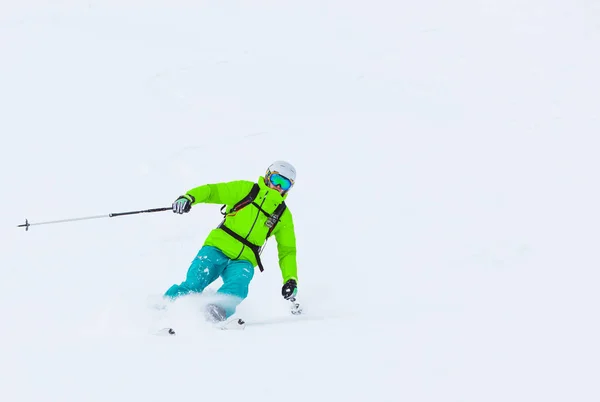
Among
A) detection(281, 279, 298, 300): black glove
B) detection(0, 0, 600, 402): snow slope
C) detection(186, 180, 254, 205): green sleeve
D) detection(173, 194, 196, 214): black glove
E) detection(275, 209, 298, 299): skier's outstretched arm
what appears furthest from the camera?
detection(275, 209, 298, 299): skier's outstretched arm

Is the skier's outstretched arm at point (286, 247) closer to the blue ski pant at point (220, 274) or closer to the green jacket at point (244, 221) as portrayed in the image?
the green jacket at point (244, 221)

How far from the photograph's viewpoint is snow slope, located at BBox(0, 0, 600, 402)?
177 inches

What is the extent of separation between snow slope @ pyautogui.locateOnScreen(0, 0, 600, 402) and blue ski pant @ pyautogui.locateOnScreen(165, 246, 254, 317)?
25 cm

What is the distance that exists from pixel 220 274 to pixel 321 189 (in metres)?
3.26

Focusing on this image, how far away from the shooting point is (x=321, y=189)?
31.6 feet

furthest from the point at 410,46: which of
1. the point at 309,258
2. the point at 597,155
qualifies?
the point at 309,258

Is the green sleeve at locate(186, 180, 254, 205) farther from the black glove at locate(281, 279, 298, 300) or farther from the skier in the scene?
the black glove at locate(281, 279, 298, 300)

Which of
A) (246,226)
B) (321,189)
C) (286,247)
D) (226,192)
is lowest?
(286,247)

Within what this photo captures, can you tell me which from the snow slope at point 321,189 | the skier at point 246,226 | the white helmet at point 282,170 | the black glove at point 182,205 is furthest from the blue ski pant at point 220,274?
the white helmet at point 282,170

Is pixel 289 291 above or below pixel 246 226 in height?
below

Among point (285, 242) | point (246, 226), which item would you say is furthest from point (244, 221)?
point (285, 242)

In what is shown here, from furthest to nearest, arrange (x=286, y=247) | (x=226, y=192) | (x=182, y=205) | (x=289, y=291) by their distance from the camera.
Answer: (x=286, y=247) → (x=226, y=192) → (x=289, y=291) → (x=182, y=205)

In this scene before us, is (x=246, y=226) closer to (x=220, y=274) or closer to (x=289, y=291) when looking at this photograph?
(x=220, y=274)

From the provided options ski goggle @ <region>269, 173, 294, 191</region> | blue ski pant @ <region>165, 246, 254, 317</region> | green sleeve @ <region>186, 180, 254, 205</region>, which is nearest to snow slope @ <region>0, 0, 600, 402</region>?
blue ski pant @ <region>165, 246, 254, 317</region>
